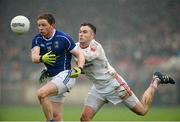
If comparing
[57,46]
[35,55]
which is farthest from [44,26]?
[35,55]

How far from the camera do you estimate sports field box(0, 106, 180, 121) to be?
53.3 ft

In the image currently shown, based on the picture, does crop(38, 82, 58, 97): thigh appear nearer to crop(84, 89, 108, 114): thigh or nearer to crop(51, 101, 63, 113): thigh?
crop(51, 101, 63, 113): thigh

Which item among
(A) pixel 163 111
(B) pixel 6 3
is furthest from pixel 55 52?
(B) pixel 6 3

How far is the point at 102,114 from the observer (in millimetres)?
18078

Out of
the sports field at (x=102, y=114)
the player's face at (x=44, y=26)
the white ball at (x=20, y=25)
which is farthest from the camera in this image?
the sports field at (x=102, y=114)

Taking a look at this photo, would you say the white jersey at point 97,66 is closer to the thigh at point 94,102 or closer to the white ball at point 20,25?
the thigh at point 94,102

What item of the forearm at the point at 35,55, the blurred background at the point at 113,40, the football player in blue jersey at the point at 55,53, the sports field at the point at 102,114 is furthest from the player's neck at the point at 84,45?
the blurred background at the point at 113,40

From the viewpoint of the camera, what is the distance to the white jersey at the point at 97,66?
9.67m

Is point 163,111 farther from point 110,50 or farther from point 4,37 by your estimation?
point 4,37

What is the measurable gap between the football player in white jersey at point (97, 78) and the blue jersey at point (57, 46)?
29 cm

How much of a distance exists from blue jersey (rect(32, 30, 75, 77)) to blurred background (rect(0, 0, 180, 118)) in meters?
10.6

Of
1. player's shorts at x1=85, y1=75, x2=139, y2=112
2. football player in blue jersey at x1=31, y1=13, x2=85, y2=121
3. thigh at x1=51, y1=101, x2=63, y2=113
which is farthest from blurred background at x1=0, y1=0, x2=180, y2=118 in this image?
football player in blue jersey at x1=31, y1=13, x2=85, y2=121

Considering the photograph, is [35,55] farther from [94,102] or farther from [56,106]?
[94,102]

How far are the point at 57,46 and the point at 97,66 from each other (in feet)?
2.80
